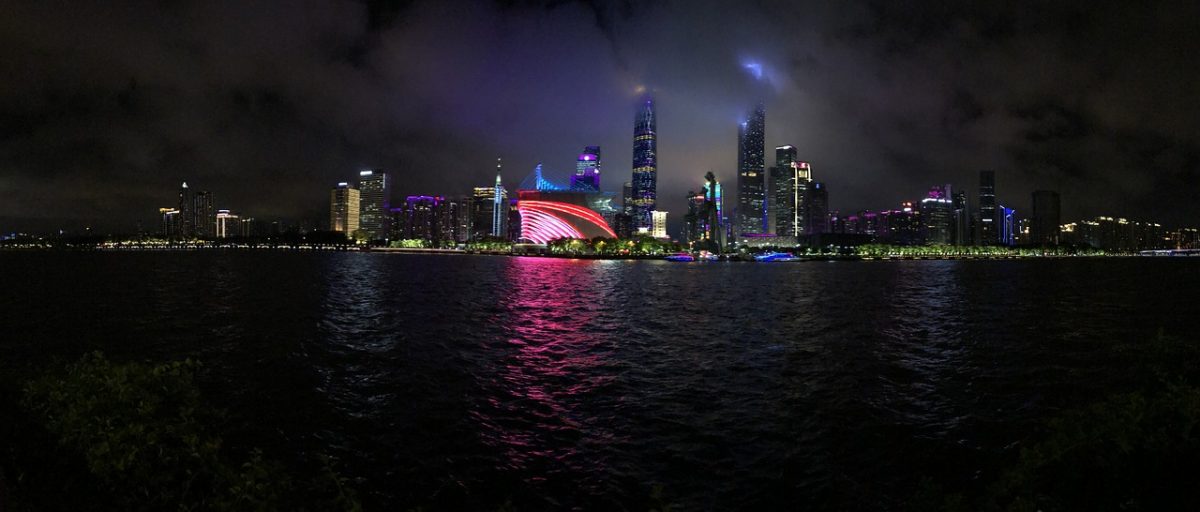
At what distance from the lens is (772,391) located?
1689 centimetres

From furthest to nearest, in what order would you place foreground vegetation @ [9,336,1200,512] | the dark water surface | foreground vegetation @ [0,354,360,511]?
1. the dark water surface
2. foreground vegetation @ [0,354,360,511]
3. foreground vegetation @ [9,336,1200,512]

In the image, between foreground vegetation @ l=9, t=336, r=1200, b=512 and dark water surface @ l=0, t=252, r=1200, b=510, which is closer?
foreground vegetation @ l=9, t=336, r=1200, b=512

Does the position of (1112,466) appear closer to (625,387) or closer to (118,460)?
(118,460)

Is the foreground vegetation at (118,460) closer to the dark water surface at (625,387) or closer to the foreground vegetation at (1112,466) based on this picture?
the dark water surface at (625,387)

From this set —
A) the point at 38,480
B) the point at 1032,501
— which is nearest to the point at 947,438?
the point at 1032,501

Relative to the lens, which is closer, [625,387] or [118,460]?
[118,460]

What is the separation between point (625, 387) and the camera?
17297 mm

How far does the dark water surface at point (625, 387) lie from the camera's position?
10758 mm

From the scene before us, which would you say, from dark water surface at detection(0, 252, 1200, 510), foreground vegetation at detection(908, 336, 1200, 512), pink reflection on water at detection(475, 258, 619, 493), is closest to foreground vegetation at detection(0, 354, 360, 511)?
dark water surface at detection(0, 252, 1200, 510)

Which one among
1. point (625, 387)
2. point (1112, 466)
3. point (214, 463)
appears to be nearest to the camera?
point (1112, 466)

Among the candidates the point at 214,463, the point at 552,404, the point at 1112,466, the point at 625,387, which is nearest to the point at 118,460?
the point at 214,463

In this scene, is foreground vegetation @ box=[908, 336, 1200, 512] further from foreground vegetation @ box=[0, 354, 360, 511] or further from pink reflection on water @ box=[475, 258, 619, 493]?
pink reflection on water @ box=[475, 258, 619, 493]

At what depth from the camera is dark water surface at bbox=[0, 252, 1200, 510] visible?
10758 mm

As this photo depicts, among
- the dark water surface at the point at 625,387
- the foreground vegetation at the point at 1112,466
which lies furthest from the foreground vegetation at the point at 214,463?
the dark water surface at the point at 625,387
